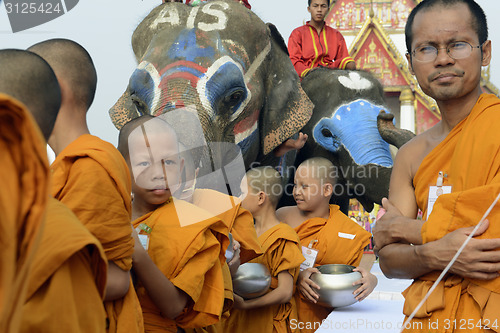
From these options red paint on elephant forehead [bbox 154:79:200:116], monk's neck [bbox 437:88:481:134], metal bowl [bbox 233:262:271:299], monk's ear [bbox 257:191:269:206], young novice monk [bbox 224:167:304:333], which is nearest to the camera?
monk's neck [bbox 437:88:481:134]

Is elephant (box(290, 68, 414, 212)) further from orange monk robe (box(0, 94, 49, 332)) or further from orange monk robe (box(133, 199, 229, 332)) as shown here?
orange monk robe (box(0, 94, 49, 332))

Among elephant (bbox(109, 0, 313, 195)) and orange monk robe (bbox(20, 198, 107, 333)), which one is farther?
elephant (bbox(109, 0, 313, 195))

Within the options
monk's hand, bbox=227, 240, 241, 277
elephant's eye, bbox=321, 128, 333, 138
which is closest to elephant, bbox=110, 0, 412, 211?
elephant's eye, bbox=321, 128, 333, 138

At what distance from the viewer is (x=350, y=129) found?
624cm

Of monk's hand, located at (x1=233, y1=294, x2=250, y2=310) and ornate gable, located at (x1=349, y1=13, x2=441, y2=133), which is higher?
monk's hand, located at (x1=233, y1=294, x2=250, y2=310)

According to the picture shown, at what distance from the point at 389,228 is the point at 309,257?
190 cm

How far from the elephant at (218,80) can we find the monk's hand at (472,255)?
7.43 ft

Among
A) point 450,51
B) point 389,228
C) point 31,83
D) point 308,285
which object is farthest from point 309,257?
point 31,83

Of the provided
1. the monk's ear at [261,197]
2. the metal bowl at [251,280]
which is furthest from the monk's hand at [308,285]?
the metal bowl at [251,280]

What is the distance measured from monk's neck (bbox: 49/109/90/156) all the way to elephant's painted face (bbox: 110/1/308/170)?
2158mm

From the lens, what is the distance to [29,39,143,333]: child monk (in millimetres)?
1753

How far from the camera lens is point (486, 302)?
77.0 inches

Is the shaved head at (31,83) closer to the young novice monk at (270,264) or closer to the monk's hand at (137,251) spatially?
the monk's hand at (137,251)

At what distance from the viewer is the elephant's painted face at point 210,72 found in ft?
14.4
